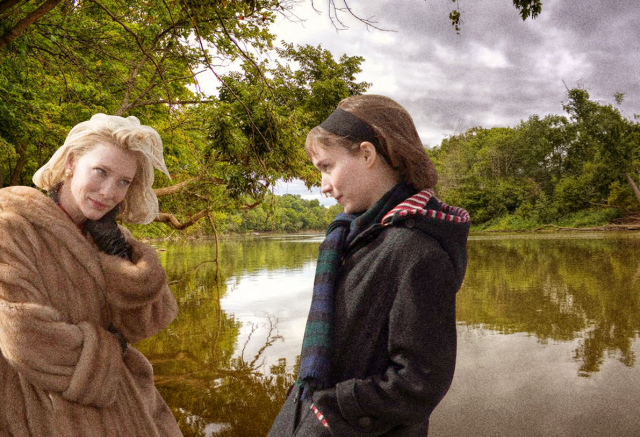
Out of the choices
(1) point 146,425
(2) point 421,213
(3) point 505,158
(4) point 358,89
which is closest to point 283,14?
(2) point 421,213

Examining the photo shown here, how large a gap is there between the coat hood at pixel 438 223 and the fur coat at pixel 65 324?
3.02ft

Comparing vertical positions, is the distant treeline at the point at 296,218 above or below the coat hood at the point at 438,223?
below

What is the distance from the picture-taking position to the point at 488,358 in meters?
6.36

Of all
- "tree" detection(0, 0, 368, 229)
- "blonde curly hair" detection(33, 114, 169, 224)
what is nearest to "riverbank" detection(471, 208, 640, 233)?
"tree" detection(0, 0, 368, 229)

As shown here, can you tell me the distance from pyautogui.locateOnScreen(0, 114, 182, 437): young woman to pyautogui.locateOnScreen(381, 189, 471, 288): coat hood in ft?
3.03

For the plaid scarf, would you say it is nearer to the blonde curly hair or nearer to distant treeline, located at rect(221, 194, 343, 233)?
the blonde curly hair

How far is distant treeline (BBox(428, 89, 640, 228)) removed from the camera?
41.1m

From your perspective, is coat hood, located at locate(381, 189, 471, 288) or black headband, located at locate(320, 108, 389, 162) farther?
black headband, located at locate(320, 108, 389, 162)

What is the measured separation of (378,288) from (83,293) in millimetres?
1047

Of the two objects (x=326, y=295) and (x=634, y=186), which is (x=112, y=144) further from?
(x=634, y=186)

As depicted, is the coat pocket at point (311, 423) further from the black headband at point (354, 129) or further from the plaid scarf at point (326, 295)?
the black headband at point (354, 129)

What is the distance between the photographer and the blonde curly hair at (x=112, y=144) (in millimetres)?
1555

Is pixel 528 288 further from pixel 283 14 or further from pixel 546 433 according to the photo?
pixel 283 14

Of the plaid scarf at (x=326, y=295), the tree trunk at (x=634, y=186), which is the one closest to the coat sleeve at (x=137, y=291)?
the plaid scarf at (x=326, y=295)
